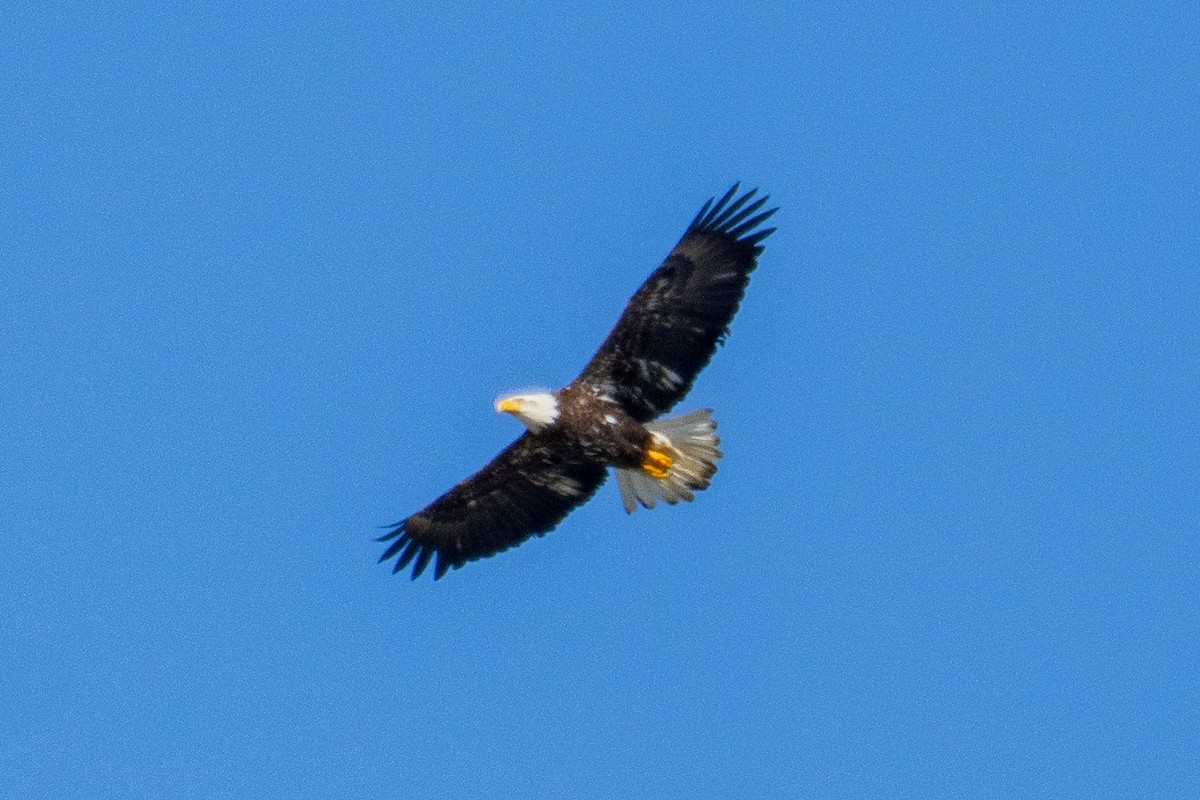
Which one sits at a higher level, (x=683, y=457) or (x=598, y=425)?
(x=683, y=457)

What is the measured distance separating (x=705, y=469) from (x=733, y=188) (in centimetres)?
208

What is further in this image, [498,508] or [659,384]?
[498,508]

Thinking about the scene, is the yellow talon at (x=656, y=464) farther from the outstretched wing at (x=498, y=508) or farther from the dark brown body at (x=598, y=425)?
the outstretched wing at (x=498, y=508)

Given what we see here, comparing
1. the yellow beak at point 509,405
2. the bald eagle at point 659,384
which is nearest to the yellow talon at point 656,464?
the bald eagle at point 659,384

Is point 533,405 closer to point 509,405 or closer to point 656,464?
point 509,405

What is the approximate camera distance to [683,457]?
62.1ft

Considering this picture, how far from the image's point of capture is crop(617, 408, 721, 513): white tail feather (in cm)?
1888

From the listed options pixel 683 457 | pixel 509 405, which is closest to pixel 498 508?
pixel 509 405

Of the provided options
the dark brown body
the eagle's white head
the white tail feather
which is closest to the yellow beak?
the eagle's white head

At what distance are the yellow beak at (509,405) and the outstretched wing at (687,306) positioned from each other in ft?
2.22

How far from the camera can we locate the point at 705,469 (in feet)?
62.3

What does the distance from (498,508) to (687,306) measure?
7.72 ft

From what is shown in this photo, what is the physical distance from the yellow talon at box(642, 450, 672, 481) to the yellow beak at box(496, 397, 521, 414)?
101 cm

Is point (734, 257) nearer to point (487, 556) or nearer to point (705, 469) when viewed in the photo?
point (705, 469)
